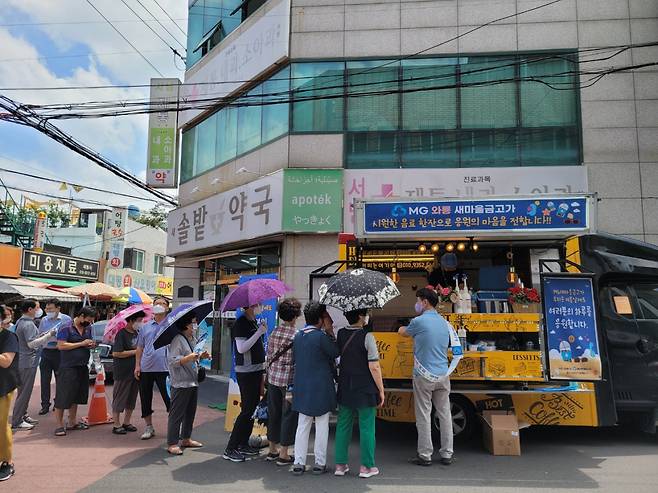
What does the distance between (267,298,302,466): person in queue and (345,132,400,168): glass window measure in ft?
22.2

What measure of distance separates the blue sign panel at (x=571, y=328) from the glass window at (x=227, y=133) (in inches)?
391

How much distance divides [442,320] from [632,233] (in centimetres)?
745

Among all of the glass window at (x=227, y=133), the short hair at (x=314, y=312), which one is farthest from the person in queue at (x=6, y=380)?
the glass window at (x=227, y=133)

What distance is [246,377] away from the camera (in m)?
5.79

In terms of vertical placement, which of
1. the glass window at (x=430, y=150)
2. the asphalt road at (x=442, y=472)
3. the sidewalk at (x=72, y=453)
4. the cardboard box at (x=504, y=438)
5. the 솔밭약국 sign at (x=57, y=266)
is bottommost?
the sidewalk at (x=72, y=453)

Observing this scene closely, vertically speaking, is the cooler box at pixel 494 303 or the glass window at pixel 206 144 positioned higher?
the glass window at pixel 206 144

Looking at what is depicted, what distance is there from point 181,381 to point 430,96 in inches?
347

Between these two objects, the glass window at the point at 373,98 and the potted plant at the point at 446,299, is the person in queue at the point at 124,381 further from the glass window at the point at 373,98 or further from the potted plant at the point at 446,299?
the glass window at the point at 373,98

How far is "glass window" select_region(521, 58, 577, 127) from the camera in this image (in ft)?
37.6

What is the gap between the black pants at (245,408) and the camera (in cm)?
572

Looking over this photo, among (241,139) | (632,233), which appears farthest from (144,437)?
(632,233)

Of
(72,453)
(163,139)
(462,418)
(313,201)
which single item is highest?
(163,139)

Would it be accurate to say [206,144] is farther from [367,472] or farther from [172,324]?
[367,472]

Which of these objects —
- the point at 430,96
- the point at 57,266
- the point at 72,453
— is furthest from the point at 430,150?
the point at 57,266
